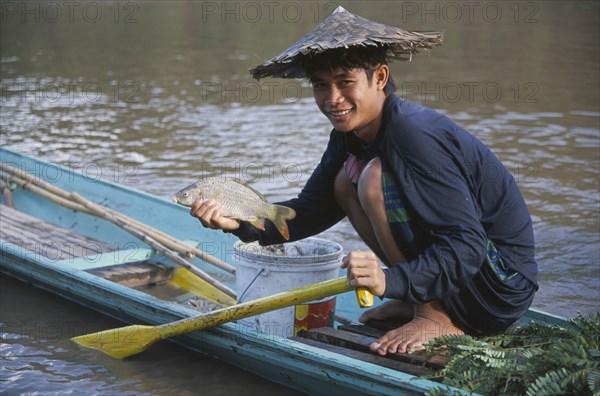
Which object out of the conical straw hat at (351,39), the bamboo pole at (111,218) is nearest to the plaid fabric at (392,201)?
the conical straw hat at (351,39)

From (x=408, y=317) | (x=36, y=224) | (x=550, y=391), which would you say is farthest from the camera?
(x=36, y=224)

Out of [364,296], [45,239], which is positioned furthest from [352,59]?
[45,239]

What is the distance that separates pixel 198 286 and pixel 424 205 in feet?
7.22

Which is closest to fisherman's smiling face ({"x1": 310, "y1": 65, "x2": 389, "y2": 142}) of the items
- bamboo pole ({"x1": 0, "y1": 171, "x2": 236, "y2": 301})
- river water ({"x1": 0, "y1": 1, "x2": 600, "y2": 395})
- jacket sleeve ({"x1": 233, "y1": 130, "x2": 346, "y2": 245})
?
jacket sleeve ({"x1": 233, "y1": 130, "x2": 346, "y2": 245})

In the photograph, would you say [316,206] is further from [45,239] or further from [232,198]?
[45,239]

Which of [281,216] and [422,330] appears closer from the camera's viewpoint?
[422,330]

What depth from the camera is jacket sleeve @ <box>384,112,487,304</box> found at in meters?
3.08

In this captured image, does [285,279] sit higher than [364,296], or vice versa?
[364,296]

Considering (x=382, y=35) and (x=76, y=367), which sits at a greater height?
(x=382, y=35)

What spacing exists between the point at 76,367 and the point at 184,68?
29.7ft

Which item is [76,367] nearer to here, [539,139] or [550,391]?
[550,391]

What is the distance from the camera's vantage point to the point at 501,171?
10.9 feet

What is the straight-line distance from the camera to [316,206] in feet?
12.5

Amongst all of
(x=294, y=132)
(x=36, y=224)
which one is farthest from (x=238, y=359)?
(x=294, y=132)
